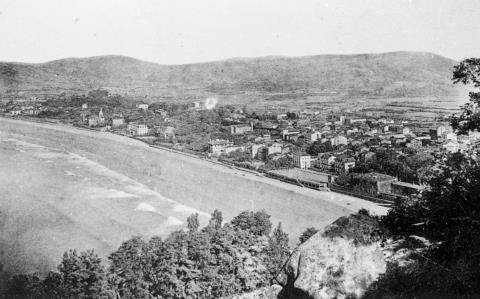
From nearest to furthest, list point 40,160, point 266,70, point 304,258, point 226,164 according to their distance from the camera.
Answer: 1. point 304,258
2. point 40,160
3. point 226,164
4. point 266,70

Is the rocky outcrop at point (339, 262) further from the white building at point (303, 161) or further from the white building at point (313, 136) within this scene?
the white building at point (313, 136)

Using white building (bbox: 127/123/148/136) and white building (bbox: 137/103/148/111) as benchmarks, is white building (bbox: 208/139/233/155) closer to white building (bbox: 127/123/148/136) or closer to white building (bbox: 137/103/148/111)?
A: white building (bbox: 127/123/148/136)

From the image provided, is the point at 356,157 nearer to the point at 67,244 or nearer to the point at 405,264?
the point at 67,244

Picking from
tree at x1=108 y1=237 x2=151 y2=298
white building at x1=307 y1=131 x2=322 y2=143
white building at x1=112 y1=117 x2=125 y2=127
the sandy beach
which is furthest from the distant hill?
tree at x1=108 y1=237 x2=151 y2=298

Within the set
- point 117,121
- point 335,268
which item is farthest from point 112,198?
point 117,121

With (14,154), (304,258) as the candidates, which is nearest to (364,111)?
(14,154)

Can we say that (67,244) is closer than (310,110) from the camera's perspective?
Yes

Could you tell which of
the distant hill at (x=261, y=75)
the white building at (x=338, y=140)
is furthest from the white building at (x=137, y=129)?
the white building at (x=338, y=140)
